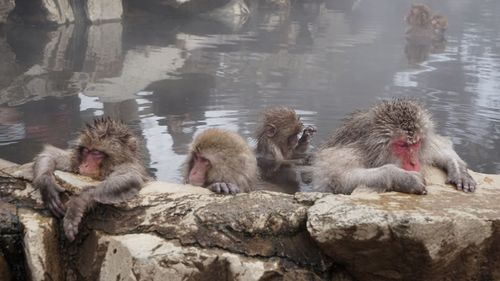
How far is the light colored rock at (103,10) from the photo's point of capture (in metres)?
16.7

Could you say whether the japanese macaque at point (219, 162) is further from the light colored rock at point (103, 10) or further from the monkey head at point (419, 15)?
the light colored rock at point (103, 10)

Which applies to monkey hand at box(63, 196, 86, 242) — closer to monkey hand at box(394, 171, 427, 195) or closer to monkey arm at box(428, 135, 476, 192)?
monkey hand at box(394, 171, 427, 195)

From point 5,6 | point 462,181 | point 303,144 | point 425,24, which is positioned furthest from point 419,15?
point 462,181

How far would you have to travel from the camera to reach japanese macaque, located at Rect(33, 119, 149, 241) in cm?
316

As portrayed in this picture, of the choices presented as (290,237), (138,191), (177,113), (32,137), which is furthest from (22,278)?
(177,113)

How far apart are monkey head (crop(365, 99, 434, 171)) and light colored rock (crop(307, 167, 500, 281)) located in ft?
2.07

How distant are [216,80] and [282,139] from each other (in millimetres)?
4294

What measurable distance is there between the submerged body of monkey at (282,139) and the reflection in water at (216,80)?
2.44ft

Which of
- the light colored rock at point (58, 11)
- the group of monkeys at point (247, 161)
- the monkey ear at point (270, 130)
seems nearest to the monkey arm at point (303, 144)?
the monkey ear at point (270, 130)

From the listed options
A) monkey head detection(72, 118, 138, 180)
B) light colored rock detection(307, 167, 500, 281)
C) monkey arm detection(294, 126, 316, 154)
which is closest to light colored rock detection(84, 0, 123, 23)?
monkey arm detection(294, 126, 316, 154)

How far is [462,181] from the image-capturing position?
352 cm

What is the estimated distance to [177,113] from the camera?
738cm

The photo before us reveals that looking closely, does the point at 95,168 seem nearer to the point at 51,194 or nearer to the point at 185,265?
the point at 51,194

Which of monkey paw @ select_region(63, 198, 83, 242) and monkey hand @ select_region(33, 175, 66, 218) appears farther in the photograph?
monkey hand @ select_region(33, 175, 66, 218)
